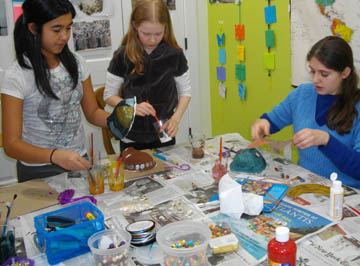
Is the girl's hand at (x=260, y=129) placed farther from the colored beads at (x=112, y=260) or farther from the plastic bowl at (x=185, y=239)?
the colored beads at (x=112, y=260)

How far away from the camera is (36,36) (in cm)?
157

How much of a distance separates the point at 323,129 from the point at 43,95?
115 cm

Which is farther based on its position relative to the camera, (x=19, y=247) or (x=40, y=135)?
(x=40, y=135)

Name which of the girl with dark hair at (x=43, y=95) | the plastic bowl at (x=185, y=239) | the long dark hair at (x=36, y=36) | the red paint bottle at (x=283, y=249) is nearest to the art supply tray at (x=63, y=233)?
the plastic bowl at (x=185, y=239)

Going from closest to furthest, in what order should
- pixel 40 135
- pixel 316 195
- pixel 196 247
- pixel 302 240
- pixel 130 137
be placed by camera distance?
pixel 196 247
pixel 302 240
pixel 316 195
pixel 40 135
pixel 130 137

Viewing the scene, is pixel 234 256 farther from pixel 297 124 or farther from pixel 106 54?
pixel 106 54

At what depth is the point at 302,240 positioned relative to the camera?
112 centimetres

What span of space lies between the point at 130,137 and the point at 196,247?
111cm

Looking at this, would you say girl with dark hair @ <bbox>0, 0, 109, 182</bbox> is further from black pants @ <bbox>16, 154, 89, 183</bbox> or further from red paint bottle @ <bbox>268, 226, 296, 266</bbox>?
A: red paint bottle @ <bbox>268, 226, 296, 266</bbox>

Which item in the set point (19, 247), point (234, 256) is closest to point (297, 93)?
point (234, 256)

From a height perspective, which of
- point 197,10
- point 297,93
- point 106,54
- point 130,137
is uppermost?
point 197,10

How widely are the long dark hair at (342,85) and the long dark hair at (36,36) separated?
3.40ft

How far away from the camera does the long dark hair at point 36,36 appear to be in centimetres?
152

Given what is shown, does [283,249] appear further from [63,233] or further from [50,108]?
[50,108]
